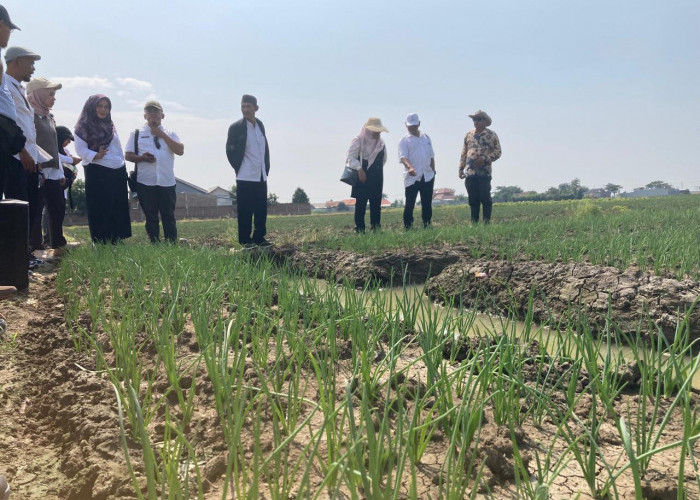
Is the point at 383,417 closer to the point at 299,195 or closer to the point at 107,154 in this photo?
the point at 107,154

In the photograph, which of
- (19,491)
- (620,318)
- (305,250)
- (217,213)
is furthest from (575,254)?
(217,213)

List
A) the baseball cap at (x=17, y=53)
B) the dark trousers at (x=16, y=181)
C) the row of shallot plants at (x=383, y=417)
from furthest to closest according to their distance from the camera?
the baseball cap at (x=17, y=53)
the dark trousers at (x=16, y=181)
the row of shallot plants at (x=383, y=417)

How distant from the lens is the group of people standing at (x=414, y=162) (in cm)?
645

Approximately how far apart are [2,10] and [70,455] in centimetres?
290

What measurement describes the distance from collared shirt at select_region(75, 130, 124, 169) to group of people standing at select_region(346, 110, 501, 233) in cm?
253

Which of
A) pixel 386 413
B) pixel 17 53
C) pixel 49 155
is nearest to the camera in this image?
pixel 386 413

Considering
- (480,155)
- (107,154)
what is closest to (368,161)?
(480,155)

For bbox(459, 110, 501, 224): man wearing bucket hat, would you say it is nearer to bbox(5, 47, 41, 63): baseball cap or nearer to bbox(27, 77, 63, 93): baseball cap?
bbox(27, 77, 63, 93): baseball cap

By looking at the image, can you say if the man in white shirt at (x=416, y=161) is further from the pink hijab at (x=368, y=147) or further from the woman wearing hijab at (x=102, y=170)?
the woman wearing hijab at (x=102, y=170)

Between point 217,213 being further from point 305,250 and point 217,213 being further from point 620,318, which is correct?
point 620,318

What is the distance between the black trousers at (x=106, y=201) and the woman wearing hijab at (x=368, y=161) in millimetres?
2536

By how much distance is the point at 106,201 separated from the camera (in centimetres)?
503

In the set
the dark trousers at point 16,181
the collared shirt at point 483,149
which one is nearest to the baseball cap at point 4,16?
the dark trousers at point 16,181

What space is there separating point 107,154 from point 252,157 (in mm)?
1298
